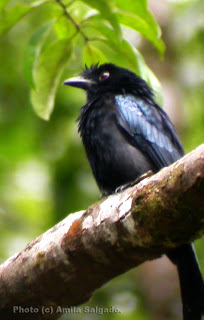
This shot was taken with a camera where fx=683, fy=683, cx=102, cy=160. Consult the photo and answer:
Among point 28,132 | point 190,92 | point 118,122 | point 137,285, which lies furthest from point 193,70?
point 118,122

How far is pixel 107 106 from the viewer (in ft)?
16.1

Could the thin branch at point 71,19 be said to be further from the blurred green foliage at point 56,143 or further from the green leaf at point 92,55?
the blurred green foliage at point 56,143

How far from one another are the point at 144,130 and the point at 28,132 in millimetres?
2467

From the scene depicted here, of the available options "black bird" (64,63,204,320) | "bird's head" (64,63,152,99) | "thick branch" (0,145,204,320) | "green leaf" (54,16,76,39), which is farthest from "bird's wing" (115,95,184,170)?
"thick branch" (0,145,204,320)

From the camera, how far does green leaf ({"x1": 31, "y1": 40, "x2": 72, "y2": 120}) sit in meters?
4.05

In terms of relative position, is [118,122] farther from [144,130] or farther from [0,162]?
[0,162]

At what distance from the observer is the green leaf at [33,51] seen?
153 inches

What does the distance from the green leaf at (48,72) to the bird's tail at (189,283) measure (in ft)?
3.85

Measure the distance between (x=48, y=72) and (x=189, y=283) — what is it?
5.01 feet

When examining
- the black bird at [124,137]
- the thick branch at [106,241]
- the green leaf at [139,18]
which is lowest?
the thick branch at [106,241]

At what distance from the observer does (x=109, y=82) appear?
17.6 feet

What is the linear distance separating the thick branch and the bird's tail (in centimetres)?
62

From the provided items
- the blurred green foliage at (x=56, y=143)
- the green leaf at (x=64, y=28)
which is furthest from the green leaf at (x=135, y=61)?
the blurred green foliage at (x=56, y=143)

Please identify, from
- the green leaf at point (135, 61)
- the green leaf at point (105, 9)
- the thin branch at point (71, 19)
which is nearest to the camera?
the green leaf at point (105, 9)
